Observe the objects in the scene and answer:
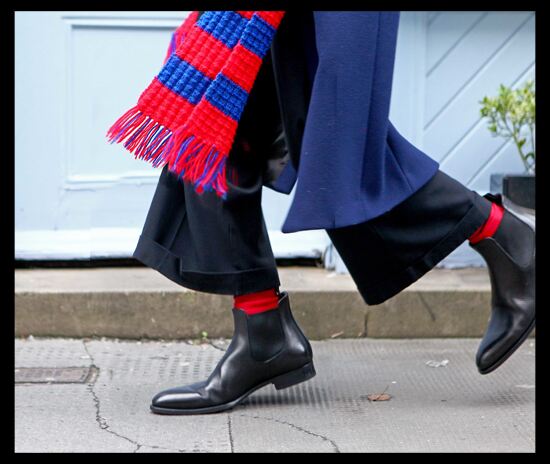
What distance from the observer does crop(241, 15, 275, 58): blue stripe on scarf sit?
2.43 metres

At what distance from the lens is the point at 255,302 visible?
2.67 metres

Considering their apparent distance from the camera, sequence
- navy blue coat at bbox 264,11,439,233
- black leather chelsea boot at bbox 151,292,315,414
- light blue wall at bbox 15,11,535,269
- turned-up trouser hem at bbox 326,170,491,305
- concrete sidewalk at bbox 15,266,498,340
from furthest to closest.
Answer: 1. light blue wall at bbox 15,11,535,269
2. concrete sidewalk at bbox 15,266,498,340
3. black leather chelsea boot at bbox 151,292,315,414
4. turned-up trouser hem at bbox 326,170,491,305
5. navy blue coat at bbox 264,11,439,233

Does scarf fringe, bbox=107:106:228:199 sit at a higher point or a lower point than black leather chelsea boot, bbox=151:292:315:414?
higher

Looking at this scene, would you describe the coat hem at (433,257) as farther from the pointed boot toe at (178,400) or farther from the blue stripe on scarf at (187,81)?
the blue stripe on scarf at (187,81)

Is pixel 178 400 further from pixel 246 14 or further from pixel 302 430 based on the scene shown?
pixel 246 14

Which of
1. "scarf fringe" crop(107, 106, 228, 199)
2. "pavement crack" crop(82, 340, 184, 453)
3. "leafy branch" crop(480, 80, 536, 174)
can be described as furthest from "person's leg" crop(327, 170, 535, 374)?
"leafy branch" crop(480, 80, 536, 174)

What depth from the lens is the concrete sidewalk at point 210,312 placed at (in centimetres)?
348

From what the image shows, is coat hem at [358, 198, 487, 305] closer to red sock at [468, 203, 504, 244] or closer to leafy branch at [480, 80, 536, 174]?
red sock at [468, 203, 504, 244]

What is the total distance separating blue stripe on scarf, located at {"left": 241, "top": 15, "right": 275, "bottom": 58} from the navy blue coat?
0.04 m

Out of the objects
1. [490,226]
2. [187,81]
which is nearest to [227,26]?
[187,81]

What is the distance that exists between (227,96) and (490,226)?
759mm

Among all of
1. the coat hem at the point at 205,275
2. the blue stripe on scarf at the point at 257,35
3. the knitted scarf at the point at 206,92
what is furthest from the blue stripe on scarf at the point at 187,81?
the coat hem at the point at 205,275

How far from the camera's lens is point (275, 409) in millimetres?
2740
